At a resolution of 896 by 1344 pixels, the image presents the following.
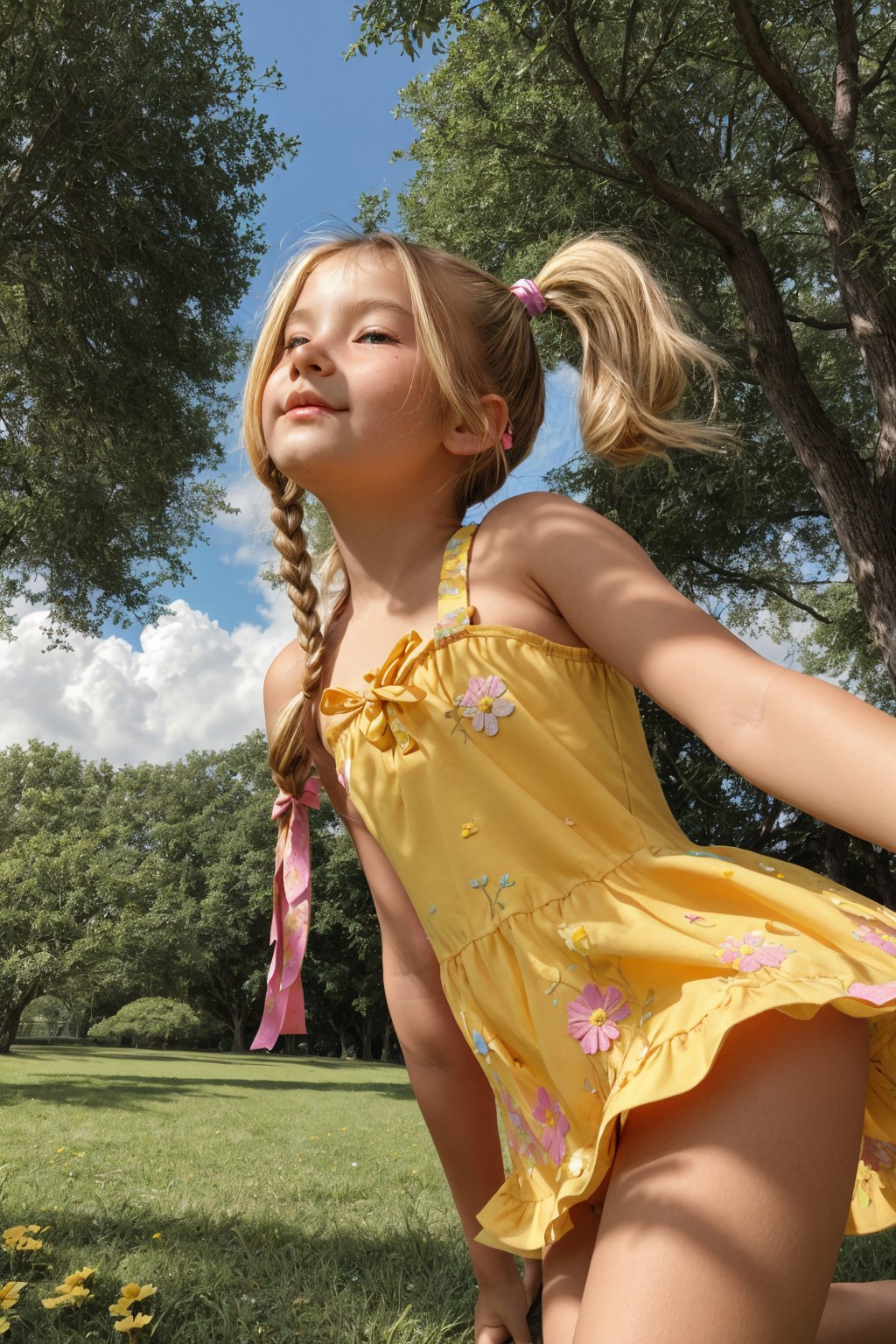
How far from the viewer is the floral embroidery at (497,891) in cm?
160

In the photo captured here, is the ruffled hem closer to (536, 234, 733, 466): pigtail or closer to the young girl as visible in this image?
the young girl

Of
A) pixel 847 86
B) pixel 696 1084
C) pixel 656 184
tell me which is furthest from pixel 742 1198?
pixel 847 86

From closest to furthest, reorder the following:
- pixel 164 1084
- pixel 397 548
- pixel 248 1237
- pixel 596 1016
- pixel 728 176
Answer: pixel 596 1016 → pixel 397 548 → pixel 248 1237 → pixel 728 176 → pixel 164 1084

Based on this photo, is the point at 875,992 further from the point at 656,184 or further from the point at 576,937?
the point at 656,184

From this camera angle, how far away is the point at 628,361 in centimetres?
208

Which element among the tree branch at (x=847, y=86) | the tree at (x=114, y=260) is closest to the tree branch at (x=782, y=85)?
the tree branch at (x=847, y=86)

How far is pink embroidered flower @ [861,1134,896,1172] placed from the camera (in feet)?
5.21

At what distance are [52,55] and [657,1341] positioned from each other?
10333 mm

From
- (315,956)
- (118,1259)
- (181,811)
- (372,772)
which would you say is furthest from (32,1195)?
(181,811)

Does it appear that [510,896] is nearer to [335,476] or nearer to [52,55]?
[335,476]

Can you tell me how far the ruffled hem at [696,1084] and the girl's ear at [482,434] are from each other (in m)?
1.16

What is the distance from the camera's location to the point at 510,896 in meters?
1.59

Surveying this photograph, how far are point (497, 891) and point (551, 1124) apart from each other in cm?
35

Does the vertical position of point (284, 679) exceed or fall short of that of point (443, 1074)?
it exceeds it
